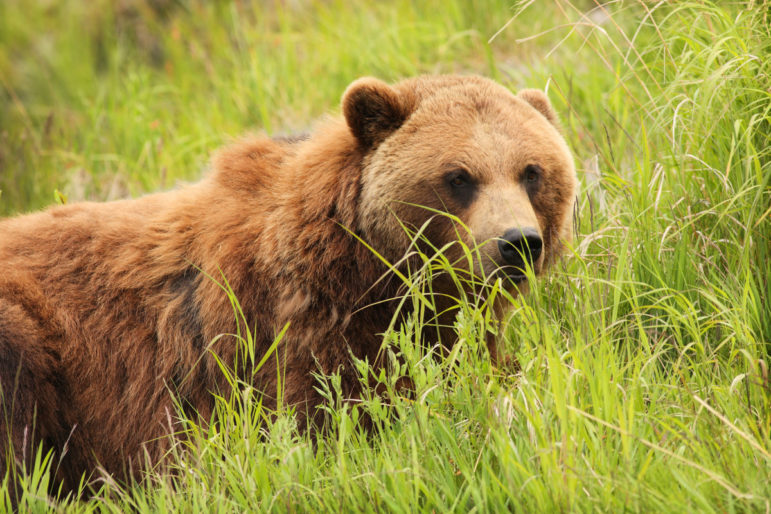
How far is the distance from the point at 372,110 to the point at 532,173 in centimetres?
77

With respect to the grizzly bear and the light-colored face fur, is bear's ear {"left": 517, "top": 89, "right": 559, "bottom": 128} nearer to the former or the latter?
the grizzly bear

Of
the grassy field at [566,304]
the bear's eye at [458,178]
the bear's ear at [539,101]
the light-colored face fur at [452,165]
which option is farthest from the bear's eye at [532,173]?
the bear's ear at [539,101]

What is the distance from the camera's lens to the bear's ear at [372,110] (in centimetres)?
369

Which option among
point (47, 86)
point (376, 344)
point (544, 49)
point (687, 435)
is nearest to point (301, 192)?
point (376, 344)

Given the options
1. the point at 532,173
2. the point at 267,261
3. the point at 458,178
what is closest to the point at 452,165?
the point at 458,178

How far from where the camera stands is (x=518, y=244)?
334 cm

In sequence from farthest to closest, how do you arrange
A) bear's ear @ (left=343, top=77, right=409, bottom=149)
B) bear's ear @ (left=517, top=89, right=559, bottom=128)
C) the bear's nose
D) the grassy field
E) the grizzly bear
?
bear's ear @ (left=517, top=89, right=559, bottom=128)
bear's ear @ (left=343, top=77, right=409, bottom=149)
the grizzly bear
the bear's nose
the grassy field

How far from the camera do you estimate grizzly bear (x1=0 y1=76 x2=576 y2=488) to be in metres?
3.57

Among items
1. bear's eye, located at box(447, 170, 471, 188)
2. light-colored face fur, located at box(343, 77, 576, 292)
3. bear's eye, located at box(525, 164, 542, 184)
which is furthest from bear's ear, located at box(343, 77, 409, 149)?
bear's eye, located at box(525, 164, 542, 184)

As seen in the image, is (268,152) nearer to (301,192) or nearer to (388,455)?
(301,192)

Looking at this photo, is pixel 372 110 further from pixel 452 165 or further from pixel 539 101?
pixel 539 101

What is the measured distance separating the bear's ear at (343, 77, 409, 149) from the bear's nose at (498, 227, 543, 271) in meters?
0.83

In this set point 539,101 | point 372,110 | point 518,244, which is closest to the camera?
point 518,244

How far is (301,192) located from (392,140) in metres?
0.46
